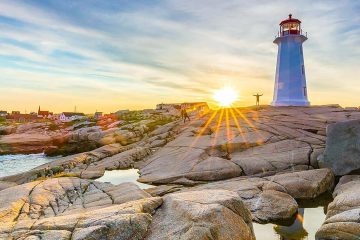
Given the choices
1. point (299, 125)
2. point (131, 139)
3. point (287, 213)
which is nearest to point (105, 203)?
point (287, 213)

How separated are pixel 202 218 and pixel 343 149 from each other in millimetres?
14950

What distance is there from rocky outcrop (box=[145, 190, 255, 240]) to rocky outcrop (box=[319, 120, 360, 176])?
39.8 ft

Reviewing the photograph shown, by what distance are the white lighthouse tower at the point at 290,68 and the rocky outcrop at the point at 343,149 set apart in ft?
76.8

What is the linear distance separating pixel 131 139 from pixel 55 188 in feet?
90.2

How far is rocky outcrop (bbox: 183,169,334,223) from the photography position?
14763mm

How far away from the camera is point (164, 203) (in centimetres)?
1078

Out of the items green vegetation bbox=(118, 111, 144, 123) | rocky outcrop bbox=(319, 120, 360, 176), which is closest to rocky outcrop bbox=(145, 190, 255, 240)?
rocky outcrop bbox=(319, 120, 360, 176)

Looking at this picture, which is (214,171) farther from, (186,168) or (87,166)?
(87,166)

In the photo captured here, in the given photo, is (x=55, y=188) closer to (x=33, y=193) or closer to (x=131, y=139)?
(x=33, y=193)

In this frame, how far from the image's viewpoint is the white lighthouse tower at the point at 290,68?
44625mm

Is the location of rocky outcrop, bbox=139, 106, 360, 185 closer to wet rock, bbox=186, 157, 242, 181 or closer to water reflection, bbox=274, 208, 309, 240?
wet rock, bbox=186, 157, 242, 181

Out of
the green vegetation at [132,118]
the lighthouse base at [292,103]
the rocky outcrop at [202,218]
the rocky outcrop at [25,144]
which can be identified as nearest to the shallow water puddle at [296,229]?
the rocky outcrop at [202,218]

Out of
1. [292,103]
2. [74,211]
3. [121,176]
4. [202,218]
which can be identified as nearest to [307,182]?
[202,218]

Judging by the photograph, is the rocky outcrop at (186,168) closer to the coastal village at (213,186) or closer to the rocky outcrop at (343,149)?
the coastal village at (213,186)
